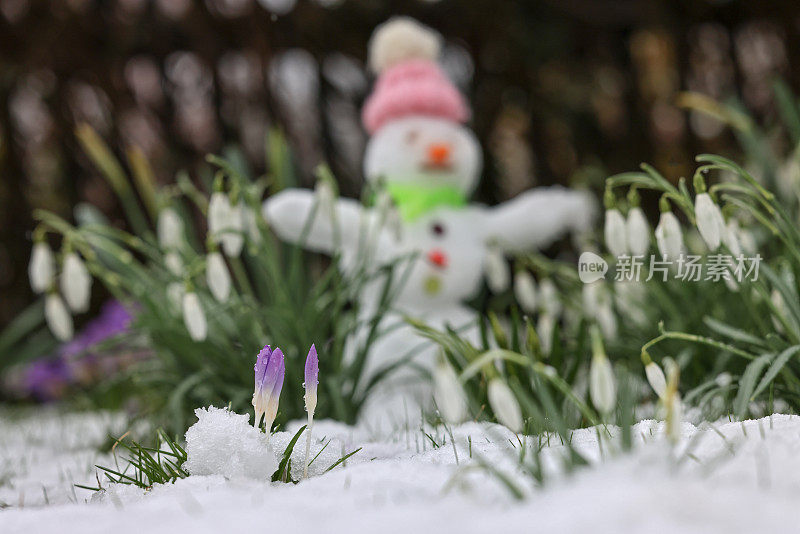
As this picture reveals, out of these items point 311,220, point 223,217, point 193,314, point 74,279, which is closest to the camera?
point 193,314

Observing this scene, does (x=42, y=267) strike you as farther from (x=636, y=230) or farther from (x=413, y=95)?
(x=636, y=230)

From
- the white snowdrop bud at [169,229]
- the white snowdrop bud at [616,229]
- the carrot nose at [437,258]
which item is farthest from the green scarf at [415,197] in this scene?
the white snowdrop bud at [616,229]

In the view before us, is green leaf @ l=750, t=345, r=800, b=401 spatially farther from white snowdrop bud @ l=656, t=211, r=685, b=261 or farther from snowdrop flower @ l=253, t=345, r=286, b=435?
snowdrop flower @ l=253, t=345, r=286, b=435

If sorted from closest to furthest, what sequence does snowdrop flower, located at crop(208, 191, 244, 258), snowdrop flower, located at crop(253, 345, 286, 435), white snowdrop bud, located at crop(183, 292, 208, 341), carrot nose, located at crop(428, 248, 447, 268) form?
snowdrop flower, located at crop(253, 345, 286, 435) < white snowdrop bud, located at crop(183, 292, 208, 341) < snowdrop flower, located at crop(208, 191, 244, 258) < carrot nose, located at crop(428, 248, 447, 268)

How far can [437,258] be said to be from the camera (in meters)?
1.91

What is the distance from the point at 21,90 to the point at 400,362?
99.3 inches

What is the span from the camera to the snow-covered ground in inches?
24.9

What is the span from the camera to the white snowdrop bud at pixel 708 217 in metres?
1.14

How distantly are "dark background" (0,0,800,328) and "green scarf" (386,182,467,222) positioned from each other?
0.82 metres

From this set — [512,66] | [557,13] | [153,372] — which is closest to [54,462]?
[153,372]

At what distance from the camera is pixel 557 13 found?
279 centimetres

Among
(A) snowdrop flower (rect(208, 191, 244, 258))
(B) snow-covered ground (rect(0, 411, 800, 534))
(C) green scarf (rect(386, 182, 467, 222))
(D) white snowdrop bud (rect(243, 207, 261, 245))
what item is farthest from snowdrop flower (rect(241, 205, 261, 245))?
(B) snow-covered ground (rect(0, 411, 800, 534))

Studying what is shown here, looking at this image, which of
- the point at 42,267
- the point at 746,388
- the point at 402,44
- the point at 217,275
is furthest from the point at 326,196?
the point at 746,388

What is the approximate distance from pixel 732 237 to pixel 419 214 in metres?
0.93
